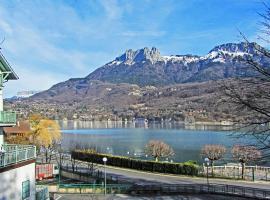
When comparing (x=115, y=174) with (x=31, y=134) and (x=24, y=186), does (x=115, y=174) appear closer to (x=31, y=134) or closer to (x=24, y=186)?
(x=31, y=134)

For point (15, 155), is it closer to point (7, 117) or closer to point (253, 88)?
point (7, 117)

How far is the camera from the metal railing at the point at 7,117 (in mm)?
20184

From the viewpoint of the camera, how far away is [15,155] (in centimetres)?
1927

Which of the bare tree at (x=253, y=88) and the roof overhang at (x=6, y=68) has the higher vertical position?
the roof overhang at (x=6, y=68)

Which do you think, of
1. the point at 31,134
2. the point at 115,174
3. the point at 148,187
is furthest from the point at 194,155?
the point at 148,187

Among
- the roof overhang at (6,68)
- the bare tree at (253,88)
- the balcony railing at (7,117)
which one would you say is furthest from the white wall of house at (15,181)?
the bare tree at (253,88)

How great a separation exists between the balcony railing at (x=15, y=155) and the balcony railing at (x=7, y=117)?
133cm

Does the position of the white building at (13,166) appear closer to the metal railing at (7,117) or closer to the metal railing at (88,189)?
the metal railing at (7,117)

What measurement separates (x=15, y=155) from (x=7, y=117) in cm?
221

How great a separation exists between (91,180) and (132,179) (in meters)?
4.48

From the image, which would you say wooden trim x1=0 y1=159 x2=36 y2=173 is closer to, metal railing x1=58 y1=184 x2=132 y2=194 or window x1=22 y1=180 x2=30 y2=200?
window x1=22 y1=180 x2=30 y2=200

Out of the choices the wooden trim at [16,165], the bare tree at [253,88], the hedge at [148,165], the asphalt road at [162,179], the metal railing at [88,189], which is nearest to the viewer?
the bare tree at [253,88]

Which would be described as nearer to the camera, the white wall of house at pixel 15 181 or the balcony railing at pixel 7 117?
the white wall of house at pixel 15 181

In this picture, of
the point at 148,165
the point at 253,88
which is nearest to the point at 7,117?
the point at 253,88
